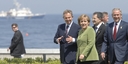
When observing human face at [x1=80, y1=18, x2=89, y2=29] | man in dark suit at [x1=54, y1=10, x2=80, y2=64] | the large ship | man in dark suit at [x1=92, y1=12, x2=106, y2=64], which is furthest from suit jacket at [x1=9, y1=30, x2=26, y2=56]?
the large ship

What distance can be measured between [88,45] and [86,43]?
94mm

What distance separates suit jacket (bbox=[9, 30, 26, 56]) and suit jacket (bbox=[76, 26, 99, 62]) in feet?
19.6

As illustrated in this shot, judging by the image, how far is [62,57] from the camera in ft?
33.4

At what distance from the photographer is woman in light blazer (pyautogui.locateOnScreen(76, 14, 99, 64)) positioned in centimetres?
941

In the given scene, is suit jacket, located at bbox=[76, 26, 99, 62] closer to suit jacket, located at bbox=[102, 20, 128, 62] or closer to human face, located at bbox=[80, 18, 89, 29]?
human face, located at bbox=[80, 18, 89, 29]

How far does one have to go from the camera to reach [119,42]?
9688 millimetres

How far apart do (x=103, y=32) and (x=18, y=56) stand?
5897 mm

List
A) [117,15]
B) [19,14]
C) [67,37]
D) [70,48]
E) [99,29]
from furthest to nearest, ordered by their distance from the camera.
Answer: [19,14]
[99,29]
[70,48]
[67,37]
[117,15]

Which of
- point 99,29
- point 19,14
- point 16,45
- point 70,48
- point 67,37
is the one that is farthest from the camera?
point 19,14

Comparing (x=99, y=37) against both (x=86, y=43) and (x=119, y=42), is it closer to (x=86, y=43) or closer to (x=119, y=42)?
(x=119, y=42)

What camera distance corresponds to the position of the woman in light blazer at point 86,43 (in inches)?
370

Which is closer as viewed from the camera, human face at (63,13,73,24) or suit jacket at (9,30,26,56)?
human face at (63,13,73,24)

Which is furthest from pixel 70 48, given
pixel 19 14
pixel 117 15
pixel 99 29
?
pixel 19 14

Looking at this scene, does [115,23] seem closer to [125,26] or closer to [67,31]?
[125,26]
